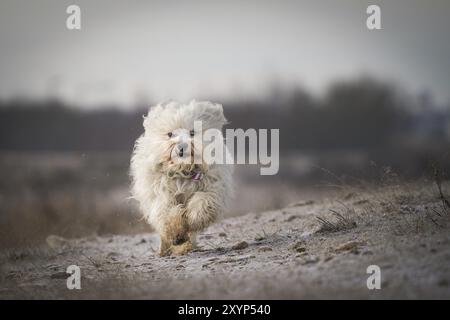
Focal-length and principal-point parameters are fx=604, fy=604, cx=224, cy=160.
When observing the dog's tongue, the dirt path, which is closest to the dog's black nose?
the dog's tongue

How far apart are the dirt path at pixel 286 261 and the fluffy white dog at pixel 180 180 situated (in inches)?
14.0

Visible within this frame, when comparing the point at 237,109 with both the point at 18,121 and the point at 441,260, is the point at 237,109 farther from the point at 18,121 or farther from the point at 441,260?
the point at 441,260

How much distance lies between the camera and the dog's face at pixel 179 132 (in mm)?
7477

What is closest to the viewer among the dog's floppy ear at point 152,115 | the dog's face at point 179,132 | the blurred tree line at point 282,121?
the dog's face at point 179,132

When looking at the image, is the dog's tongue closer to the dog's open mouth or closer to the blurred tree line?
the dog's open mouth

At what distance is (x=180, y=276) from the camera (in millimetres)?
6195

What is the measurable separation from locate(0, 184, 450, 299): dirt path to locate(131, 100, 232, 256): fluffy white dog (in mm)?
357

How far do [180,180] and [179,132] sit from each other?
0.60 meters

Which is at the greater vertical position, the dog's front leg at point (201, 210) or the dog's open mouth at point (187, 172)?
the dog's open mouth at point (187, 172)

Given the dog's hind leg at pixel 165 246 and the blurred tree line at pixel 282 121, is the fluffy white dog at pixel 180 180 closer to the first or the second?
the dog's hind leg at pixel 165 246

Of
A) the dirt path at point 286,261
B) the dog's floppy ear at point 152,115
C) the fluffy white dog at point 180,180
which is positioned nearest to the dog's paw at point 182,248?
the fluffy white dog at point 180,180

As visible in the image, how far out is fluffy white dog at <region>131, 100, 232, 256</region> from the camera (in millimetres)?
7441
